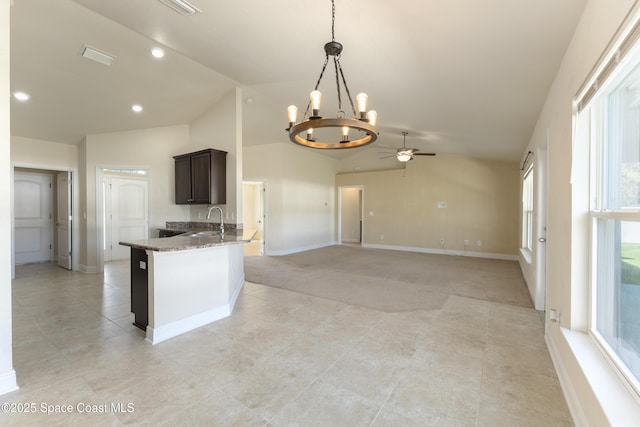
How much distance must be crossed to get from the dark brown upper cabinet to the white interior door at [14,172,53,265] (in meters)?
4.00

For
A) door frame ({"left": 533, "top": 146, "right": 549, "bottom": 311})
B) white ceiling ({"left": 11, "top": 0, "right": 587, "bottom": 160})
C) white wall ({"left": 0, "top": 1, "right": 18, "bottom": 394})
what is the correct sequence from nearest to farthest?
white wall ({"left": 0, "top": 1, "right": 18, "bottom": 394}) < white ceiling ({"left": 11, "top": 0, "right": 587, "bottom": 160}) < door frame ({"left": 533, "top": 146, "right": 549, "bottom": 311})

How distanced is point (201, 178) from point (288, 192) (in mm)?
3196

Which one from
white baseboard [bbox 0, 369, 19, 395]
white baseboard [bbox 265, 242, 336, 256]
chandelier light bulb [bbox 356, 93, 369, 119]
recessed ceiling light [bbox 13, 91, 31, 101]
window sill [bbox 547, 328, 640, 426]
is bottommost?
white baseboard [bbox 0, 369, 19, 395]

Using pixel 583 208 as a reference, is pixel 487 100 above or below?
above

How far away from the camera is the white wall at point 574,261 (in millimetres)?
1338

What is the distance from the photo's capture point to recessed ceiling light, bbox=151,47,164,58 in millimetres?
3084

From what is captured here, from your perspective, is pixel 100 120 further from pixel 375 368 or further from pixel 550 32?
pixel 550 32

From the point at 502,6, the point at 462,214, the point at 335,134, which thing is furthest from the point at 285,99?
Answer: the point at 462,214

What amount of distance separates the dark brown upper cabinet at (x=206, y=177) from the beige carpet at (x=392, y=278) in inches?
63.8

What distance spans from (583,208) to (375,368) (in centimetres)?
187

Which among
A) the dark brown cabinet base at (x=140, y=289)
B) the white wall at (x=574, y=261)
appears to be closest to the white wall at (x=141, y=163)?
the dark brown cabinet base at (x=140, y=289)

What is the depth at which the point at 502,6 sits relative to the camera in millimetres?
A: 1839

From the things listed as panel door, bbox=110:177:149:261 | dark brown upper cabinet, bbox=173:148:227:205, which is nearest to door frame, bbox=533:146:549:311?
dark brown upper cabinet, bbox=173:148:227:205

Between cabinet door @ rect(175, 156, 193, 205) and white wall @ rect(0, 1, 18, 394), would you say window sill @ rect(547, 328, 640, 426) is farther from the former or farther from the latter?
cabinet door @ rect(175, 156, 193, 205)
